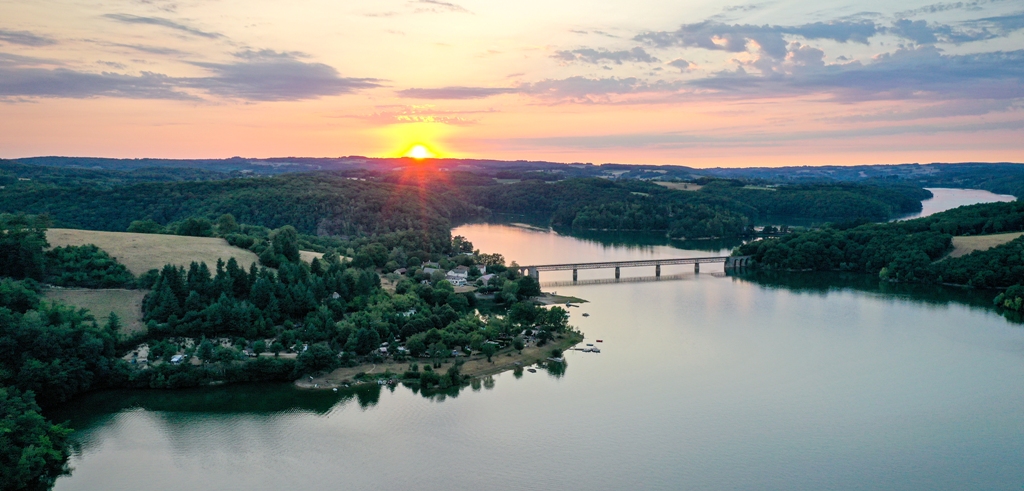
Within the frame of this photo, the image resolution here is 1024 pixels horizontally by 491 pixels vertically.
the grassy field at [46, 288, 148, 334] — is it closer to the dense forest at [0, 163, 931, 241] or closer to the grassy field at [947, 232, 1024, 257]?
the dense forest at [0, 163, 931, 241]

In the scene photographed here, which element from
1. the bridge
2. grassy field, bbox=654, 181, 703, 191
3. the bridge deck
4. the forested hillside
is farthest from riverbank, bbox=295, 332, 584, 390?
grassy field, bbox=654, 181, 703, 191

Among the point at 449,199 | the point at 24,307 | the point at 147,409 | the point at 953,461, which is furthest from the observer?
the point at 449,199

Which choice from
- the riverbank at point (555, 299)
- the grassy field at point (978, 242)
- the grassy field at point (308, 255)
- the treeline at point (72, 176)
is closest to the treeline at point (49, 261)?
the grassy field at point (308, 255)

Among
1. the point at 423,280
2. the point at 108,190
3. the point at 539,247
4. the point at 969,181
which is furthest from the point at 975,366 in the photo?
the point at 969,181

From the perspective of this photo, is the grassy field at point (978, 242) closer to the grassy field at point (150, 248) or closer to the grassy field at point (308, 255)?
the grassy field at point (308, 255)

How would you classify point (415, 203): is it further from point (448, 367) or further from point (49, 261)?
point (448, 367)

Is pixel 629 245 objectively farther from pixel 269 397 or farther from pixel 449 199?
pixel 269 397

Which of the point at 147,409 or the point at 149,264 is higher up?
the point at 149,264
